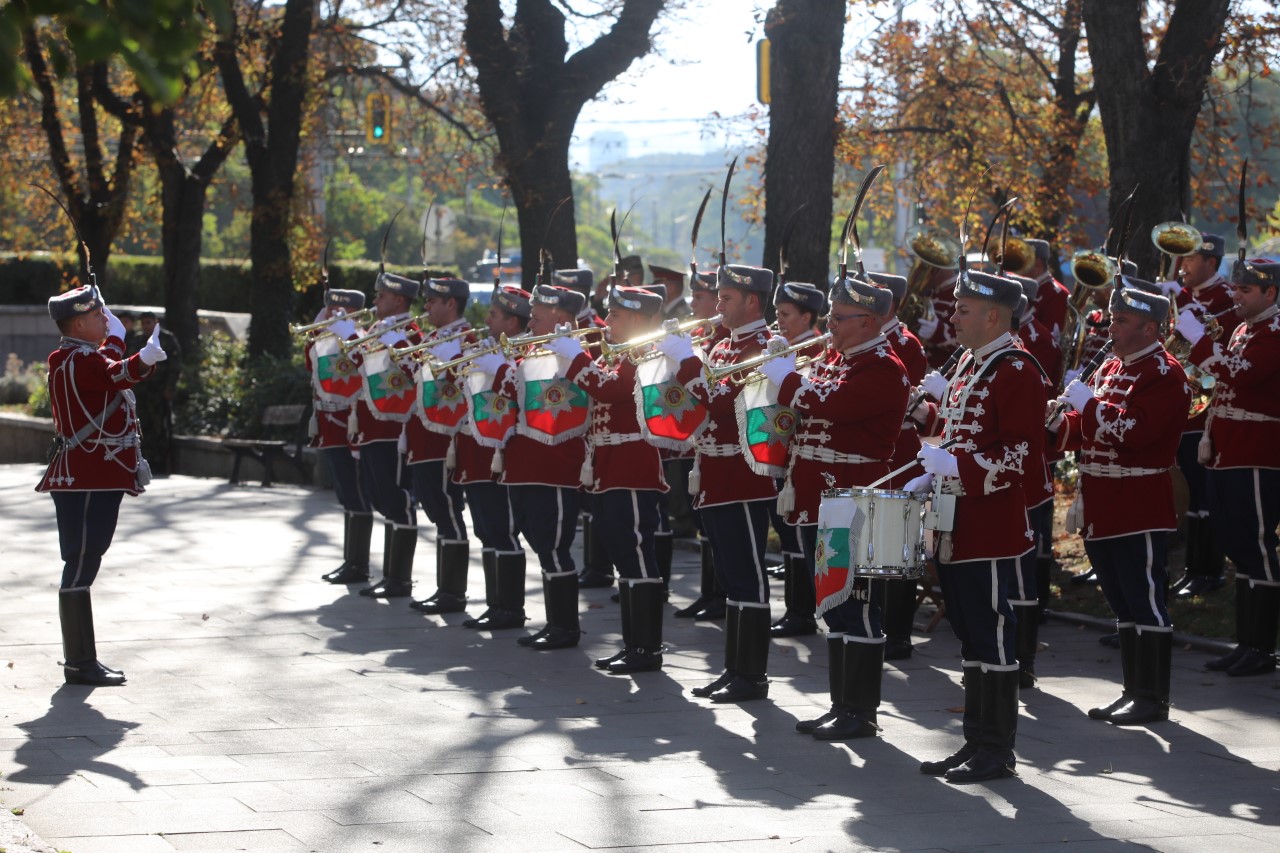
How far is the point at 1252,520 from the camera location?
339 inches

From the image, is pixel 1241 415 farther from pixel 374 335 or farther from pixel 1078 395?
pixel 374 335

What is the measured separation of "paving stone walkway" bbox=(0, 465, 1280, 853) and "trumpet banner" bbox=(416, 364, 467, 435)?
3.95 ft

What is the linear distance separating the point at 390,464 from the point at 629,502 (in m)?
2.93

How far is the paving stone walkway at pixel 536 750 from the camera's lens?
594 cm

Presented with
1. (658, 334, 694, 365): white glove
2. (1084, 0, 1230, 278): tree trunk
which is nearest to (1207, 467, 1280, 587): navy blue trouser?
(658, 334, 694, 365): white glove

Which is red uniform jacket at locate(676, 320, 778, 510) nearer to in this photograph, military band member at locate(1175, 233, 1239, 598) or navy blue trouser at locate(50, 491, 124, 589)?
navy blue trouser at locate(50, 491, 124, 589)

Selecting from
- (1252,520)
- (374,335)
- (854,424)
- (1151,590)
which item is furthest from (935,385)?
(374,335)

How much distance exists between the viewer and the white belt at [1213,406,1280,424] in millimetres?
8547

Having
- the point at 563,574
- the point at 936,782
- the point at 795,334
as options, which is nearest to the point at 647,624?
the point at 563,574

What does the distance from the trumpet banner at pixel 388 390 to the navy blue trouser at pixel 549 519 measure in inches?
66.8

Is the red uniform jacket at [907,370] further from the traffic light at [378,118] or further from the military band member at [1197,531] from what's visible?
the traffic light at [378,118]

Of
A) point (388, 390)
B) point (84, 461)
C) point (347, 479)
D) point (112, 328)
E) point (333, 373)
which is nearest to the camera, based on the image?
point (84, 461)

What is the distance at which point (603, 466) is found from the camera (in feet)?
29.0

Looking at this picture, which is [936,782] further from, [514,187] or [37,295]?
[37,295]
